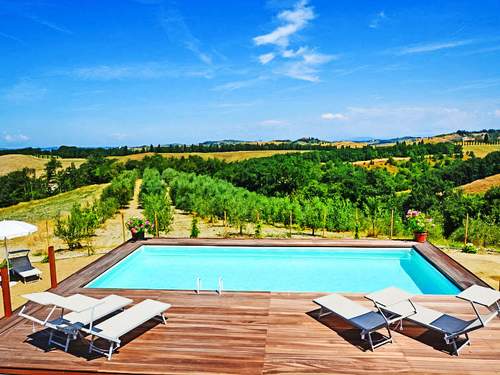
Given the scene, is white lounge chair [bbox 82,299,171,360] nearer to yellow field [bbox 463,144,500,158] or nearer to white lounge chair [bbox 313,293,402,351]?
white lounge chair [bbox 313,293,402,351]

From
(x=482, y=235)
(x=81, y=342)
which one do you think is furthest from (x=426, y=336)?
(x=482, y=235)

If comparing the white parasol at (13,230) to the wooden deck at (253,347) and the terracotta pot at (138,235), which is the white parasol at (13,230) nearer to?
the wooden deck at (253,347)

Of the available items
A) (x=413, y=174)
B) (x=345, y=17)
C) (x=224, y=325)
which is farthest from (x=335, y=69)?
(x=413, y=174)

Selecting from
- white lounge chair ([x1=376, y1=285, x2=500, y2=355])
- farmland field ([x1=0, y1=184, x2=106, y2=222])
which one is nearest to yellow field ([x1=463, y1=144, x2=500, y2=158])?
farmland field ([x1=0, y1=184, x2=106, y2=222])

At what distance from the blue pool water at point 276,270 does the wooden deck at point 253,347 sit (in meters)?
2.22

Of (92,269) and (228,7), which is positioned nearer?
(92,269)

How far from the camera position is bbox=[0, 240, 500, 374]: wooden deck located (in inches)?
158

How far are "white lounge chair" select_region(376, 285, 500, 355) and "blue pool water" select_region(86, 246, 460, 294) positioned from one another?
259 cm

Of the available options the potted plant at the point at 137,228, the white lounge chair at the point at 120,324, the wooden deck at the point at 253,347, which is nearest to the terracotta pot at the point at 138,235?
the potted plant at the point at 137,228

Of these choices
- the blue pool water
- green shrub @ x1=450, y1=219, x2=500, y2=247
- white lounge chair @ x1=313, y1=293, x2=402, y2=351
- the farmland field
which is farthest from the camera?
the farmland field

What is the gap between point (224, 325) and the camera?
5000mm

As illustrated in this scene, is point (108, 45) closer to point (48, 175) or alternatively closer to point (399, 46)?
point (399, 46)

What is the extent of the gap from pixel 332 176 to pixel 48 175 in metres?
28.1

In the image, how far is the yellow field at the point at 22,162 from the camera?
53.8 m
